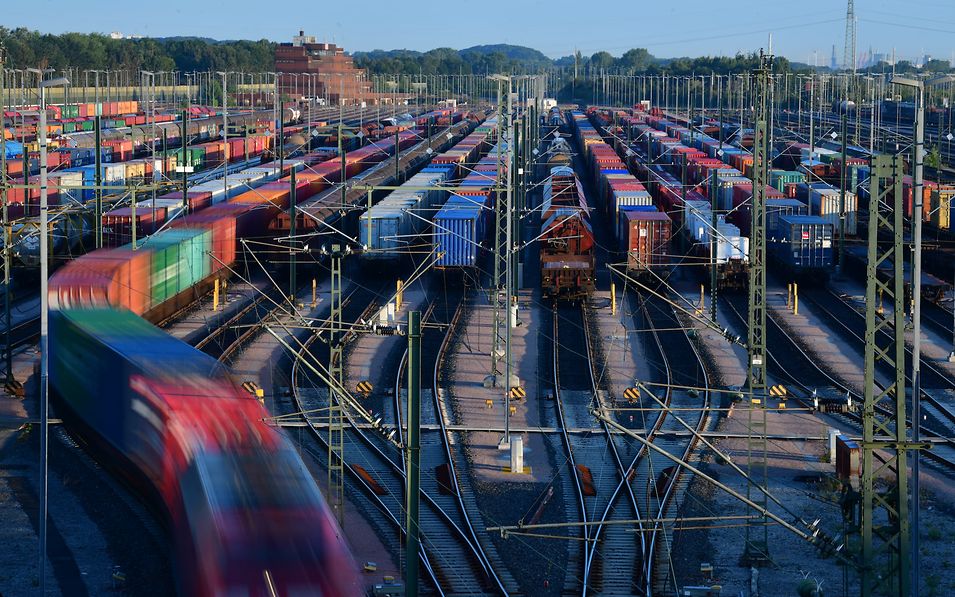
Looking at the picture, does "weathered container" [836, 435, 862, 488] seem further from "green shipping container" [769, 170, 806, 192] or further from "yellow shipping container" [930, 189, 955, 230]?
"green shipping container" [769, 170, 806, 192]

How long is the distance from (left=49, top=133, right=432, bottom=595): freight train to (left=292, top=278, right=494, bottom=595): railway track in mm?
2038

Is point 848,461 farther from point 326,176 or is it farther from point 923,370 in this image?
point 326,176

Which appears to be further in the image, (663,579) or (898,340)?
(663,579)

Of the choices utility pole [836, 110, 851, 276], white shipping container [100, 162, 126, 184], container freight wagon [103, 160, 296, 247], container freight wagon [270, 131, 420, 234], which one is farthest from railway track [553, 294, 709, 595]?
white shipping container [100, 162, 126, 184]

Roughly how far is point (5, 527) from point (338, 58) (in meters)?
174

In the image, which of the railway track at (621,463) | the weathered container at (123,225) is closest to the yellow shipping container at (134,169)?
the weathered container at (123,225)

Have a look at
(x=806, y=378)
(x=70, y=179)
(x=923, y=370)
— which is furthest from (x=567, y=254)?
(x=70, y=179)

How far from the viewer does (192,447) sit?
1573 centimetres

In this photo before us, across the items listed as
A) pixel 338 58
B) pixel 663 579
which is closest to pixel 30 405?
pixel 663 579

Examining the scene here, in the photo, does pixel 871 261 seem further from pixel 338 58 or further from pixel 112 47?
pixel 338 58

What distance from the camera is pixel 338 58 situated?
190000 mm

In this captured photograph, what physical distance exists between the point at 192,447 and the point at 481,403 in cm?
1390

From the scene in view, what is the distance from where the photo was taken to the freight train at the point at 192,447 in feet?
42.1

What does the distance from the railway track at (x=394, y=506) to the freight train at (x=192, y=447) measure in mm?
2038
